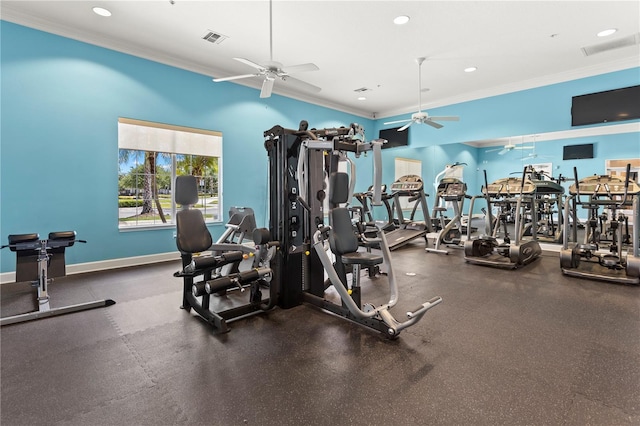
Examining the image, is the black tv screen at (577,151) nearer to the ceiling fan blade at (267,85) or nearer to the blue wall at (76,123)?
the ceiling fan blade at (267,85)

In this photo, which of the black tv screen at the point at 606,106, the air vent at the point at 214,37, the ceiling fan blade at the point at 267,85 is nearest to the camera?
the ceiling fan blade at the point at 267,85

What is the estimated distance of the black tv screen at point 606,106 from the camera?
543 cm

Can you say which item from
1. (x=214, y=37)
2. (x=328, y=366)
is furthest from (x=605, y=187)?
(x=214, y=37)

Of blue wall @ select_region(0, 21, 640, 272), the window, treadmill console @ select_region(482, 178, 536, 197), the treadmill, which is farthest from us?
the treadmill

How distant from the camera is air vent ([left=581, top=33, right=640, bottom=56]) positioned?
15.6 feet

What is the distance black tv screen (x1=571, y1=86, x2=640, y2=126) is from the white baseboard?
8.07 meters

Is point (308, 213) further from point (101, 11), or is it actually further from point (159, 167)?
point (101, 11)

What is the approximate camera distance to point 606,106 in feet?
18.5

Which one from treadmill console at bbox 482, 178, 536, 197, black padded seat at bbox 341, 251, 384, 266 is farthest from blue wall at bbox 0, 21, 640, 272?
black padded seat at bbox 341, 251, 384, 266

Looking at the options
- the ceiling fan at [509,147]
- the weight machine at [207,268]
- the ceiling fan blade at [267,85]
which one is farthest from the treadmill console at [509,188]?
the weight machine at [207,268]

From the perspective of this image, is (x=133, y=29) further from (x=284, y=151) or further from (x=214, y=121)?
(x=284, y=151)

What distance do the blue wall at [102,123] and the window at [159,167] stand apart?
0.49ft

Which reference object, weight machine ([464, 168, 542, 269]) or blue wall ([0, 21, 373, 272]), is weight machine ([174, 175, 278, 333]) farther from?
weight machine ([464, 168, 542, 269])

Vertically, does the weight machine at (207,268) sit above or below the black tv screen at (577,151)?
below
